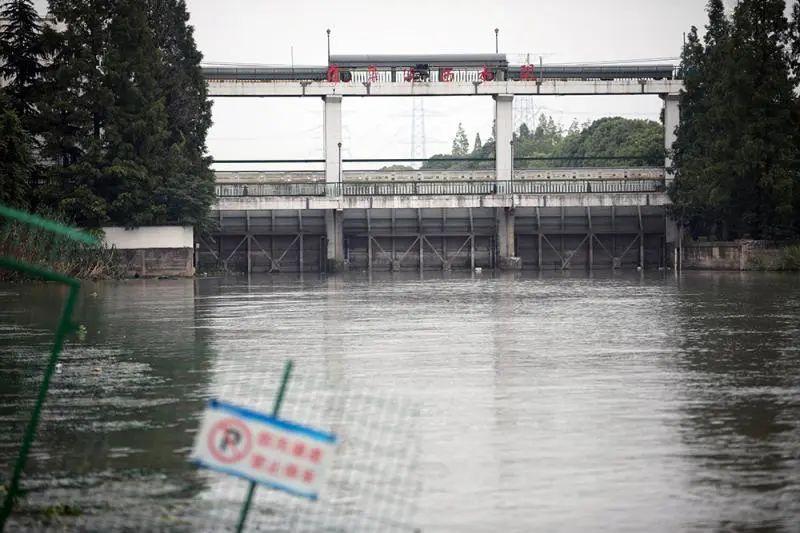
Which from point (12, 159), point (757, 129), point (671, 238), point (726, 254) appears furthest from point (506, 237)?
point (12, 159)

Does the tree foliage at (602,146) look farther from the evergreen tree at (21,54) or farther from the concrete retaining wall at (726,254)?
the evergreen tree at (21,54)

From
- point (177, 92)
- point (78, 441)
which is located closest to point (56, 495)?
point (78, 441)

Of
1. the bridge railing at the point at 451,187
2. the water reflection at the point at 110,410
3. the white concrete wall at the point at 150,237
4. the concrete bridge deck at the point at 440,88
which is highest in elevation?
the concrete bridge deck at the point at 440,88

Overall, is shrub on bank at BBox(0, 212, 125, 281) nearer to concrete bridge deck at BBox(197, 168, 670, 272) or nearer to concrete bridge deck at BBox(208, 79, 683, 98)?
concrete bridge deck at BBox(197, 168, 670, 272)

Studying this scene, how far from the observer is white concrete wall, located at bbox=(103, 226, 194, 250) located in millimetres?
57344

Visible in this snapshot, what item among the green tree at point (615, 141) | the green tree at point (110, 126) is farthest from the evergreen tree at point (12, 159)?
the green tree at point (615, 141)

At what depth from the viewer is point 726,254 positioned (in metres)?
62.4

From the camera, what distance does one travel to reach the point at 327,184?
7162cm

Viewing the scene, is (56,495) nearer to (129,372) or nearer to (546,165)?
(129,372)

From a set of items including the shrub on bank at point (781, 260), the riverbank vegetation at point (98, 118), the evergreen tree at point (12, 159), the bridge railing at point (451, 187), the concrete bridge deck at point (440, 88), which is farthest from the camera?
the bridge railing at point (451, 187)

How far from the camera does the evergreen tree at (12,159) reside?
48000mm

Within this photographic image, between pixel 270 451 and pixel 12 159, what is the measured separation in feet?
151

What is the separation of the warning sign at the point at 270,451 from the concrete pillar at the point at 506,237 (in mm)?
65213

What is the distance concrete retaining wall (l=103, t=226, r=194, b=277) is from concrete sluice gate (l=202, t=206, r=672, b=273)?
13.1 meters
